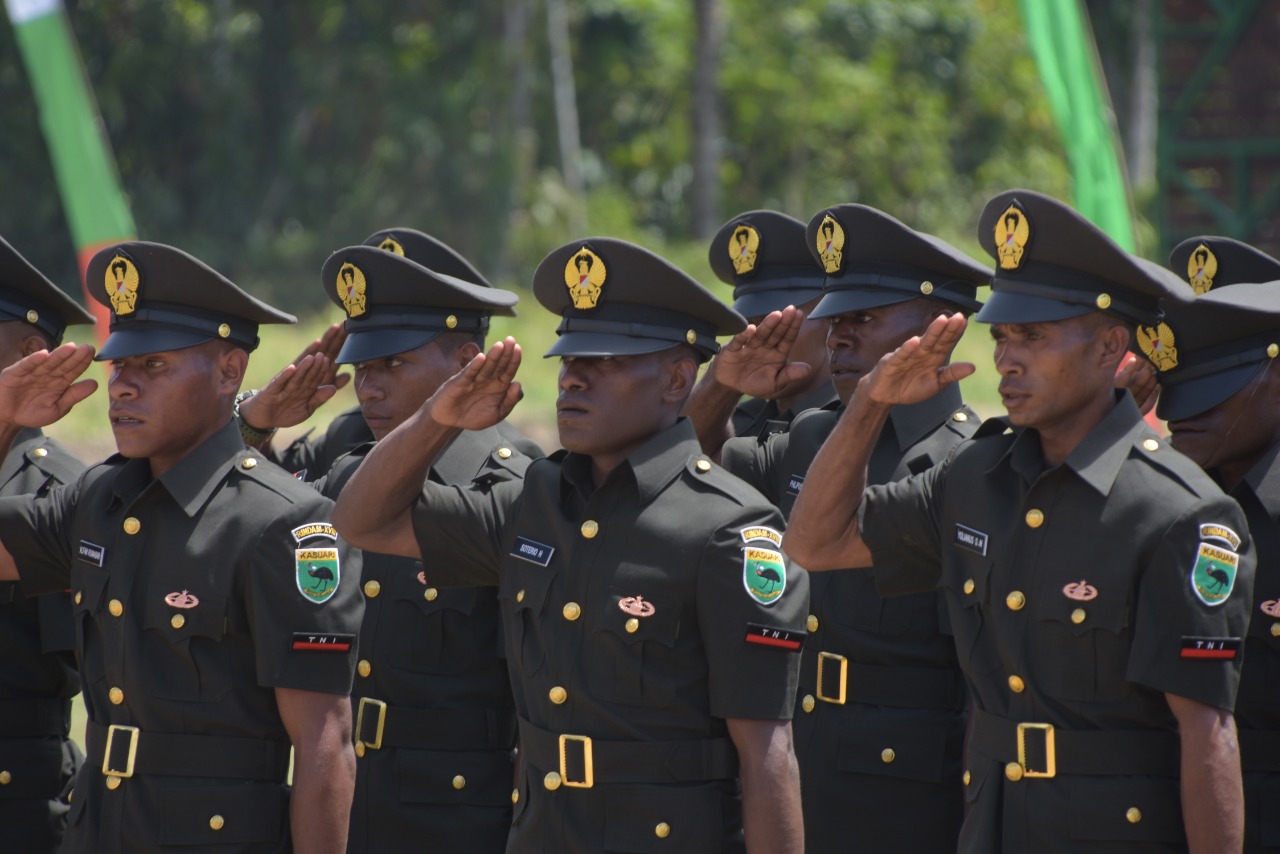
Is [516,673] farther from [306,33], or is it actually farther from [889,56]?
[889,56]

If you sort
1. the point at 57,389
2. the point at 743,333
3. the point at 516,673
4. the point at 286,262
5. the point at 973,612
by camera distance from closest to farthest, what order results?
1. the point at 973,612
2. the point at 516,673
3. the point at 57,389
4. the point at 743,333
5. the point at 286,262

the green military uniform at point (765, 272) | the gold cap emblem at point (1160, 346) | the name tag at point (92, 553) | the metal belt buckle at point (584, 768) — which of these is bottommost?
the metal belt buckle at point (584, 768)

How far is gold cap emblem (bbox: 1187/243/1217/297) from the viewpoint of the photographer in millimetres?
5023

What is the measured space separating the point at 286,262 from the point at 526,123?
3.97m

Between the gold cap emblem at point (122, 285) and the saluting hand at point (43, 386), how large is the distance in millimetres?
133

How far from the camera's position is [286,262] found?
24.0 m

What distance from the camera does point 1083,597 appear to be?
3646mm

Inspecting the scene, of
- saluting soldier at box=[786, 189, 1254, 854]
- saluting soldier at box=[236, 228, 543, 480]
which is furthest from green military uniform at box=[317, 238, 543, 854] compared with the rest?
saluting soldier at box=[786, 189, 1254, 854]

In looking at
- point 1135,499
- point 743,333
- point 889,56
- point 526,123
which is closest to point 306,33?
point 526,123

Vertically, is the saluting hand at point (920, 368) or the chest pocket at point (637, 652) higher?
the saluting hand at point (920, 368)

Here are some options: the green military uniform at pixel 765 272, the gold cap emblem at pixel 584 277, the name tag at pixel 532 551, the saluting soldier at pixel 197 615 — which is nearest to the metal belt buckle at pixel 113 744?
the saluting soldier at pixel 197 615

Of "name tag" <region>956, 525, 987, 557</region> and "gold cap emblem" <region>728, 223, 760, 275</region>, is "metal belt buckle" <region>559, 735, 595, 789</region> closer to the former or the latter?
"name tag" <region>956, 525, 987, 557</region>

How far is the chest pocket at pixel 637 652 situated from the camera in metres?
3.95

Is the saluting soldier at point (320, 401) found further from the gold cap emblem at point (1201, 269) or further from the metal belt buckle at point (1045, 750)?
the metal belt buckle at point (1045, 750)
